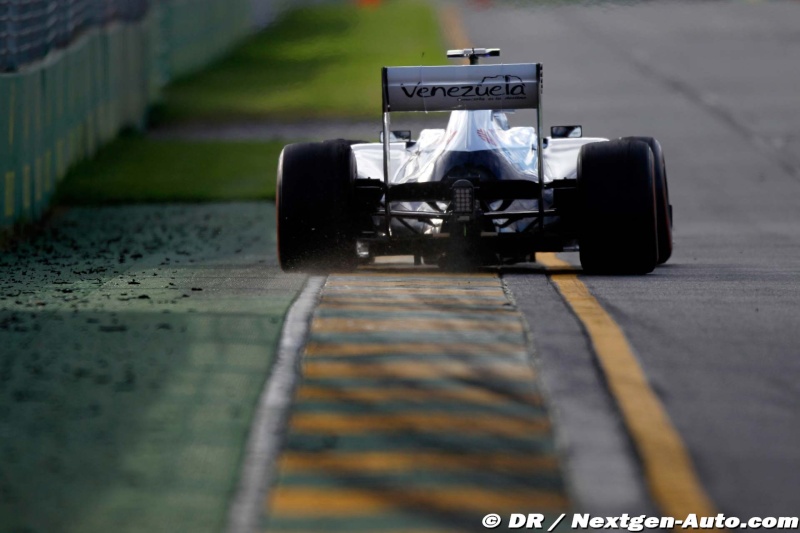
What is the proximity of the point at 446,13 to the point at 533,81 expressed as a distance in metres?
43.5

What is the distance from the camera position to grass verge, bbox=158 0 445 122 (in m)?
29.5

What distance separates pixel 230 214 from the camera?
17.2 m

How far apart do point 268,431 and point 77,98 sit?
14.0m

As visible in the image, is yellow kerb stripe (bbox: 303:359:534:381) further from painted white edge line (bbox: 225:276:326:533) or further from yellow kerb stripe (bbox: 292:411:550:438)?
yellow kerb stripe (bbox: 292:411:550:438)

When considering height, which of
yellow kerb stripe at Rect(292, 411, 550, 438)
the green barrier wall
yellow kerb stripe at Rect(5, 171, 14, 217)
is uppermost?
the green barrier wall

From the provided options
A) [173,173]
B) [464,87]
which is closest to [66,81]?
[173,173]

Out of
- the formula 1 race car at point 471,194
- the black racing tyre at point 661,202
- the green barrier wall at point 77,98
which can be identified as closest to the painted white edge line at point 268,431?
the formula 1 race car at point 471,194

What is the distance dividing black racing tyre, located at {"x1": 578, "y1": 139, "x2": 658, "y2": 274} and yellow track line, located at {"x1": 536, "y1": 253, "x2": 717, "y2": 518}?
6.78 ft

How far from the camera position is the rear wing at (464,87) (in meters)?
11.3

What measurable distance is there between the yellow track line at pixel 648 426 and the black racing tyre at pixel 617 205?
207 cm

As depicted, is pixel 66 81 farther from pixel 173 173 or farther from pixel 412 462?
pixel 412 462

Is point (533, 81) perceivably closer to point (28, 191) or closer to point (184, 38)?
point (28, 191)

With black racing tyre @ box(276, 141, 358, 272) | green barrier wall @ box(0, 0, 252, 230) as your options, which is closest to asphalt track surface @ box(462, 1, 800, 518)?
black racing tyre @ box(276, 141, 358, 272)

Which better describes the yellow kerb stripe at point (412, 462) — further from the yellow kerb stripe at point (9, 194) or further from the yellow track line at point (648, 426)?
the yellow kerb stripe at point (9, 194)
